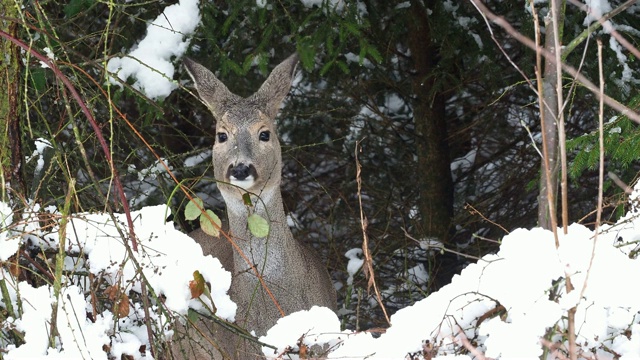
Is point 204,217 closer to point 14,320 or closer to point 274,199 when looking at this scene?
point 14,320

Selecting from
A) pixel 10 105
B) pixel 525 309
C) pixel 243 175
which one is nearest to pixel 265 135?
pixel 243 175

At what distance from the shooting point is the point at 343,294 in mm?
7148

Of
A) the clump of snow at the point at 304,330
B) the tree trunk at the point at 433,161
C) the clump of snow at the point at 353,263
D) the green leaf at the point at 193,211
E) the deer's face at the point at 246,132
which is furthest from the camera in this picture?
the tree trunk at the point at 433,161

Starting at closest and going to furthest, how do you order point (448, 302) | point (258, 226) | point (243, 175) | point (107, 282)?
point (448, 302)
point (107, 282)
point (258, 226)
point (243, 175)

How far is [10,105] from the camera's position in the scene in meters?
3.69

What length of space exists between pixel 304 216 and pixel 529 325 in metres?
5.52

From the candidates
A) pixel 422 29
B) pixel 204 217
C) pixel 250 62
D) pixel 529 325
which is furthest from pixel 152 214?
pixel 422 29

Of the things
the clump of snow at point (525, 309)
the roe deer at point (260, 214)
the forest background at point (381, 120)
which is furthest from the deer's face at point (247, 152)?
the clump of snow at point (525, 309)

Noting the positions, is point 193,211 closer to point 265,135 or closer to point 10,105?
point 10,105

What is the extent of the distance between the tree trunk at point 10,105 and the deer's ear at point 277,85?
6.29ft

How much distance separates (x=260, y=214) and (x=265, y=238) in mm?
129

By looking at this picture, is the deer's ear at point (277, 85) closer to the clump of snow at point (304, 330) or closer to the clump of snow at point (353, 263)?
the clump of snow at point (353, 263)

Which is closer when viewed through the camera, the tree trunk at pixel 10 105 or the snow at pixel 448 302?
the snow at pixel 448 302

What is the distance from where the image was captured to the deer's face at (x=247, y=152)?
15.9ft
